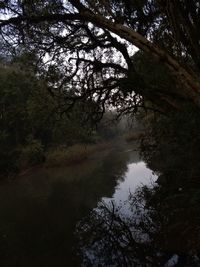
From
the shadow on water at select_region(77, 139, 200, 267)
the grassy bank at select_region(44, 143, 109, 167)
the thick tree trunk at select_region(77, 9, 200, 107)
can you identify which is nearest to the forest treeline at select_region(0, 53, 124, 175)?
the grassy bank at select_region(44, 143, 109, 167)

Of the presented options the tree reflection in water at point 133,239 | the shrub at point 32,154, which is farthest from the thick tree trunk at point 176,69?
the shrub at point 32,154

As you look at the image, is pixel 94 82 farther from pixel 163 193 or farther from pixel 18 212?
pixel 18 212

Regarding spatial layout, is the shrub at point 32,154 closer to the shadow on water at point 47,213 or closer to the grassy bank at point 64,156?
the grassy bank at point 64,156

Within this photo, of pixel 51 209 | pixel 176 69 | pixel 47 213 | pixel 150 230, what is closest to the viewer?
pixel 176 69

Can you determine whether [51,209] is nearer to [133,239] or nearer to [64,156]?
[133,239]

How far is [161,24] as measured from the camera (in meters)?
13.1

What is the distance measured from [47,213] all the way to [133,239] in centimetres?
600

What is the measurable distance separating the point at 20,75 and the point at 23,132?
600 centimetres

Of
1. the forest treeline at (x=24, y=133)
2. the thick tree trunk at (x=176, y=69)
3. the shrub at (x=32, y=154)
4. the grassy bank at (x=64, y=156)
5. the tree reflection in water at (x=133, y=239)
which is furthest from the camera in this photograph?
the shrub at (x=32, y=154)

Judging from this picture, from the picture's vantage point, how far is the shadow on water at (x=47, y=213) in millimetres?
10000

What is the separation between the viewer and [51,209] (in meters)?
15.5

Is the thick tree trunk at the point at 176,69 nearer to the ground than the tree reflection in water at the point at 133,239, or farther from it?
farther from it

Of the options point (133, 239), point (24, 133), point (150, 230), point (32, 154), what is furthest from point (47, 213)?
point (24, 133)

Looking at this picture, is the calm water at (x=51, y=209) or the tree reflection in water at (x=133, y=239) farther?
the calm water at (x=51, y=209)
